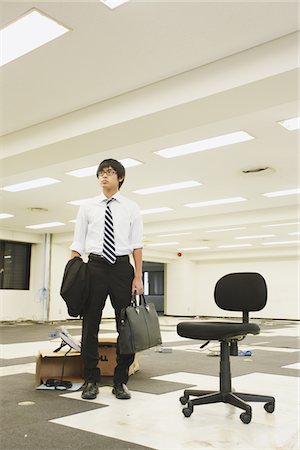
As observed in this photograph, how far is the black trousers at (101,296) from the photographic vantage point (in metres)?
2.86

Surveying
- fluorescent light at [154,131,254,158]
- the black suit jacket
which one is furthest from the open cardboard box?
fluorescent light at [154,131,254,158]

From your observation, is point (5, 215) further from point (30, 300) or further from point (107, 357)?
point (107, 357)

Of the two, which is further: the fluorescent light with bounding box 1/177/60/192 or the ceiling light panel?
the ceiling light panel

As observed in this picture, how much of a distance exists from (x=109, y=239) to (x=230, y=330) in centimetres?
97

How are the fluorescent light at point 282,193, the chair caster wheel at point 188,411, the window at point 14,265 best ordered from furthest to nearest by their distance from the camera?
the window at point 14,265 < the fluorescent light at point 282,193 < the chair caster wheel at point 188,411

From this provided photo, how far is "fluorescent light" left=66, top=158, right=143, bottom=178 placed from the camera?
6.70m

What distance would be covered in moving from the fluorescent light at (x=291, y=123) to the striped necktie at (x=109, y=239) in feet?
10.3

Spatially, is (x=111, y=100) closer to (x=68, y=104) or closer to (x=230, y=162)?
(x=68, y=104)

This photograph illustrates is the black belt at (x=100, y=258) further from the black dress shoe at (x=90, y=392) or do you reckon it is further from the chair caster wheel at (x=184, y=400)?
the chair caster wheel at (x=184, y=400)

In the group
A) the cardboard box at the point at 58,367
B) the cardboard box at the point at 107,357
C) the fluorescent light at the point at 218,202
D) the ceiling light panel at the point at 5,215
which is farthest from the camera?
the ceiling light panel at the point at 5,215

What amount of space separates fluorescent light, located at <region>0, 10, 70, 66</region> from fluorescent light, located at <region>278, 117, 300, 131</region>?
2857 millimetres

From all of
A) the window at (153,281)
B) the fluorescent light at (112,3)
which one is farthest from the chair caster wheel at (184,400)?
the window at (153,281)

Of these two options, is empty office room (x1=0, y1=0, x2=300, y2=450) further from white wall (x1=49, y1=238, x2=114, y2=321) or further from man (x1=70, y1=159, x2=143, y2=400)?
white wall (x1=49, y1=238, x2=114, y2=321)

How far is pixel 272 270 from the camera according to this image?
1759 centimetres
